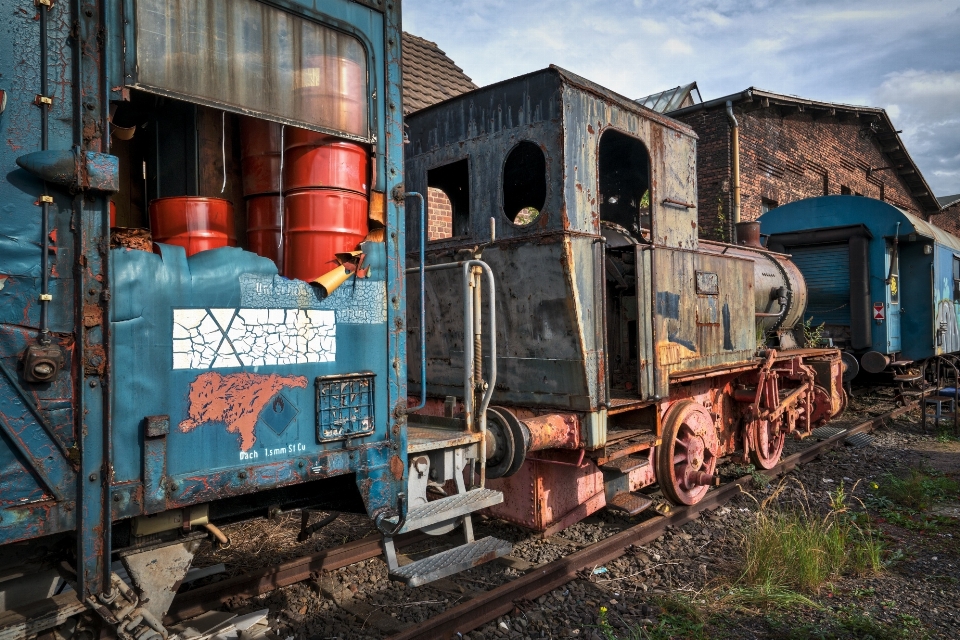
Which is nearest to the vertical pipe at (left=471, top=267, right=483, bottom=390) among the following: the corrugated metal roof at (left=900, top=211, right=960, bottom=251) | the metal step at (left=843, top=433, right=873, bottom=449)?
the metal step at (left=843, top=433, right=873, bottom=449)

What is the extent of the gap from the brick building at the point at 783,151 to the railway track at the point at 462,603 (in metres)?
11.3

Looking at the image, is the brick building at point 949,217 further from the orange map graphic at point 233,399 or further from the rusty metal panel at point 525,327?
the orange map graphic at point 233,399

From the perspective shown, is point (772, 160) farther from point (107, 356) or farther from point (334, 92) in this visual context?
point (107, 356)

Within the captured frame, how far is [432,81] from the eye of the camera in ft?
33.7

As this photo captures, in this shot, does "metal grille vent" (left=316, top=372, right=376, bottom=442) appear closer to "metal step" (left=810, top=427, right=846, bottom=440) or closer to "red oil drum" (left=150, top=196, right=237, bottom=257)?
"red oil drum" (left=150, top=196, right=237, bottom=257)

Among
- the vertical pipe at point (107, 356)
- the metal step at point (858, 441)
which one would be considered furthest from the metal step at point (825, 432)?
the vertical pipe at point (107, 356)

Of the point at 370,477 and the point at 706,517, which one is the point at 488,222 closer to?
the point at 370,477

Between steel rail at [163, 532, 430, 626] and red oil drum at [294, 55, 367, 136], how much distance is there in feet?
8.95

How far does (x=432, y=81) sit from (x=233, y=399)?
8.91 metres

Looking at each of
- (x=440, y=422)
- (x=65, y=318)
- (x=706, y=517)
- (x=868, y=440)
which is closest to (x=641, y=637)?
(x=440, y=422)

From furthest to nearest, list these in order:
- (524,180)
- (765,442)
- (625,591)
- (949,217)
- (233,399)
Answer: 1. (949,217)
2. (765,442)
3. (524,180)
4. (625,591)
5. (233,399)

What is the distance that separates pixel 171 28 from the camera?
2.25m

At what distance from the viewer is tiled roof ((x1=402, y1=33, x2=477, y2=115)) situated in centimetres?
957

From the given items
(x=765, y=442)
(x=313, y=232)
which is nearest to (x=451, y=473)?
(x=313, y=232)
